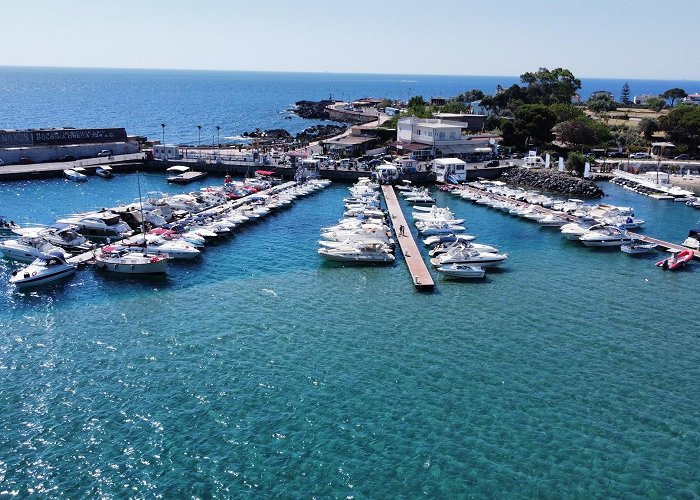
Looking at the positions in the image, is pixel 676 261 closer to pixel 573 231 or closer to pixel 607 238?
pixel 607 238

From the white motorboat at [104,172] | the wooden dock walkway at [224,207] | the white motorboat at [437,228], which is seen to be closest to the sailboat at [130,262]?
the wooden dock walkway at [224,207]

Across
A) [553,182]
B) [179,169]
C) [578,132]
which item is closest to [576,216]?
→ [553,182]

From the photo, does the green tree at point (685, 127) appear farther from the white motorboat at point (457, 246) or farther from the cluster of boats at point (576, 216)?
the white motorboat at point (457, 246)

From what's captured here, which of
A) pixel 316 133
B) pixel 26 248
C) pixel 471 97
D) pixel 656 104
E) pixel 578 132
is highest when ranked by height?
pixel 471 97

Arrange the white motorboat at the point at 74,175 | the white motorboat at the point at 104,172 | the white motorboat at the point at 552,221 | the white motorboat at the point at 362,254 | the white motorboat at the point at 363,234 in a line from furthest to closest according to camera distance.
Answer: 1. the white motorboat at the point at 104,172
2. the white motorboat at the point at 74,175
3. the white motorboat at the point at 552,221
4. the white motorboat at the point at 363,234
5. the white motorboat at the point at 362,254

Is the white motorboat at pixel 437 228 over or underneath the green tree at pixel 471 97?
underneath

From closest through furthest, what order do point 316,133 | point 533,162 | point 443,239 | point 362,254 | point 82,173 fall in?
1. point 362,254
2. point 443,239
3. point 82,173
4. point 533,162
5. point 316,133

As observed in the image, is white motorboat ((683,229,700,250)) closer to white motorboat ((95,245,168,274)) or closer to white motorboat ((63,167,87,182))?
white motorboat ((95,245,168,274))
